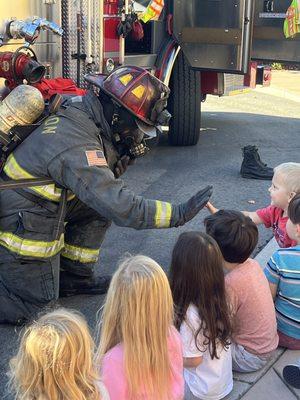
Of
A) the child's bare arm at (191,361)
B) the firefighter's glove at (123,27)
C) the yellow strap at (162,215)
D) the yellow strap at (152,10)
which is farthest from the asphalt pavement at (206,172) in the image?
the yellow strap at (152,10)

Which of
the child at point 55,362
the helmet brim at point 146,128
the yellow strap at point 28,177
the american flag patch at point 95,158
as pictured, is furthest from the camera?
the helmet brim at point 146,128

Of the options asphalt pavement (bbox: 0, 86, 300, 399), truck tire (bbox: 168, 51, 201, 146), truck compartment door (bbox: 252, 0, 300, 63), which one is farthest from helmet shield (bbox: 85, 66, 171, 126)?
truck tire (bbox: 168, 51, 201, 146)

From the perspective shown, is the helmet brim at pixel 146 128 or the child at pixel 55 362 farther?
the helmet brim at pixel 146 128

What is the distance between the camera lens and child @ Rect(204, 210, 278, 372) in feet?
8.77

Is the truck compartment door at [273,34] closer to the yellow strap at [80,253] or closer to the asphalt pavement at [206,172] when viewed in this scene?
the asphalt pavement at [206,172]

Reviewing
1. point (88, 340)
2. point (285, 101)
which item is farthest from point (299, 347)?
point (285, 101)

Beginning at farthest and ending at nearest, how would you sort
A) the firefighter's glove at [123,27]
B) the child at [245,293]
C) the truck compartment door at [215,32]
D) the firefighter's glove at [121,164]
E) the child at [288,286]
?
the truck compartment door at [215,32] < the firefighter's glove at [123,27] < the firefighter's glove at [121,164] < the child at [288,286] < the child at [245,293]

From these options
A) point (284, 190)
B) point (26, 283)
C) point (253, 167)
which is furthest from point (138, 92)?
point (253, 167)

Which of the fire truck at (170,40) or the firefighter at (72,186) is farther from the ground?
the fire truck at (170,40)

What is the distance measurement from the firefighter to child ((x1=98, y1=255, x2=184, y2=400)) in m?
0.94

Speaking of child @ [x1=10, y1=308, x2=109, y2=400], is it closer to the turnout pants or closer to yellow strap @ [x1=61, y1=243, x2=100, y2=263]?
the turnout pants

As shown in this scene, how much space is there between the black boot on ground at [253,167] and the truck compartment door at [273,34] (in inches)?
37.5

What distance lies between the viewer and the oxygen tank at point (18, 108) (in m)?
3.10

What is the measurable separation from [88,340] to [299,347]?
1.53 m
